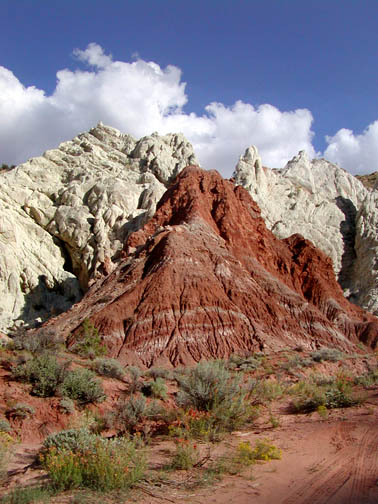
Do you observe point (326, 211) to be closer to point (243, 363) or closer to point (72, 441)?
point (243, 363)

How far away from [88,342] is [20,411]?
50.8 feet

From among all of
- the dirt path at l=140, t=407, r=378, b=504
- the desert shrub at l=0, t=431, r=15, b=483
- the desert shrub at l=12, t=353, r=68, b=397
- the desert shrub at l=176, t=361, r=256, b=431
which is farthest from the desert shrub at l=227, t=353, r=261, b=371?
the desert shrub at l=0, t=431, r=15, b=483

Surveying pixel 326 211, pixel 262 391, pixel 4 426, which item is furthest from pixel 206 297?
pixel 326 211

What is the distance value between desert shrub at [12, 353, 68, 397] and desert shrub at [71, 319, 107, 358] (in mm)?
9422

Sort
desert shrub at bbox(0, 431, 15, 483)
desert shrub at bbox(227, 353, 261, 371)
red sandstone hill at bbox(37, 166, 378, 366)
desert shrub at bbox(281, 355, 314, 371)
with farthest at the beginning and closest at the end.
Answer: red sandstone hill at bbox(37, 166, 378, 366), desert shrub at bbox(227, 353, 261, 371), desert shrub at bbox(281, 355, 314, 371), desert shrub at bbox(0, 431, 15, 483)

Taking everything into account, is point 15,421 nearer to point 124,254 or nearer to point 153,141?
point 124,254

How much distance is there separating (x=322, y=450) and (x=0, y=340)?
13.7 meters

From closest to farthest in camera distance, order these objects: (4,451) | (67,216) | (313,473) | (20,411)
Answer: (313,473), (4,451), (20,411), (67,216)

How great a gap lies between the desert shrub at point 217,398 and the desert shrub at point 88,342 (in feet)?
39.7

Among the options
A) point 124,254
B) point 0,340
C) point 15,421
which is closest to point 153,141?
point 124,254

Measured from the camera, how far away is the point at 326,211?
74.5 metres

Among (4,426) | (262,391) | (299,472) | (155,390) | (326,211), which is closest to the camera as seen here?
(299,472)

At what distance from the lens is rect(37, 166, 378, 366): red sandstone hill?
1150 inches

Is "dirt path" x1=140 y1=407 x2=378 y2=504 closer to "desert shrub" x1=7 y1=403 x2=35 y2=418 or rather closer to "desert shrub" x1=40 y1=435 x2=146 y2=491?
"desert shrub" x1=40 y1=435 x2=146 y2=491
